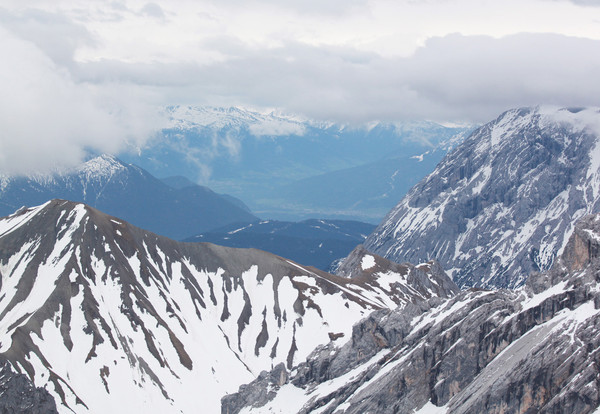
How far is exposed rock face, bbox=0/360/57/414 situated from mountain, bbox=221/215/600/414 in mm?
41609

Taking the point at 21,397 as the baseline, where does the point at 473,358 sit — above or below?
above

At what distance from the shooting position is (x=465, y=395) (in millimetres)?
127125

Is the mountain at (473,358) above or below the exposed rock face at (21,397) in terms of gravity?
above

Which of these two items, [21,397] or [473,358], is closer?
[473,358]

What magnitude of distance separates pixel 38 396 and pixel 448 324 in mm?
97043

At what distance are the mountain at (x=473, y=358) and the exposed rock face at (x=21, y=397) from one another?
41.6 meters

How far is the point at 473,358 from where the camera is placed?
133875 mm

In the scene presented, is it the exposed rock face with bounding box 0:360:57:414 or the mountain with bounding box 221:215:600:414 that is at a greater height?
the mountain with bounding box 221:215:600:414

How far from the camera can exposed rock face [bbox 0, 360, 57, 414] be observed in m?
184

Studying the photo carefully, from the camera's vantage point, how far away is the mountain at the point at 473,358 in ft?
373

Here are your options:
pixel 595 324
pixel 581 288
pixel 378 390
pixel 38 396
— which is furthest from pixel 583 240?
pixel 38 396

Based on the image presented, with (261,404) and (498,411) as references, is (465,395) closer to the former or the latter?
(498,411)

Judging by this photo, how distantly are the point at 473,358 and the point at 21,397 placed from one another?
104426mm

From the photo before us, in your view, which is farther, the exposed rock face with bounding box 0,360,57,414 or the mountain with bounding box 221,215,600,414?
the exposed rock face with bounding box 0,360,57,414
